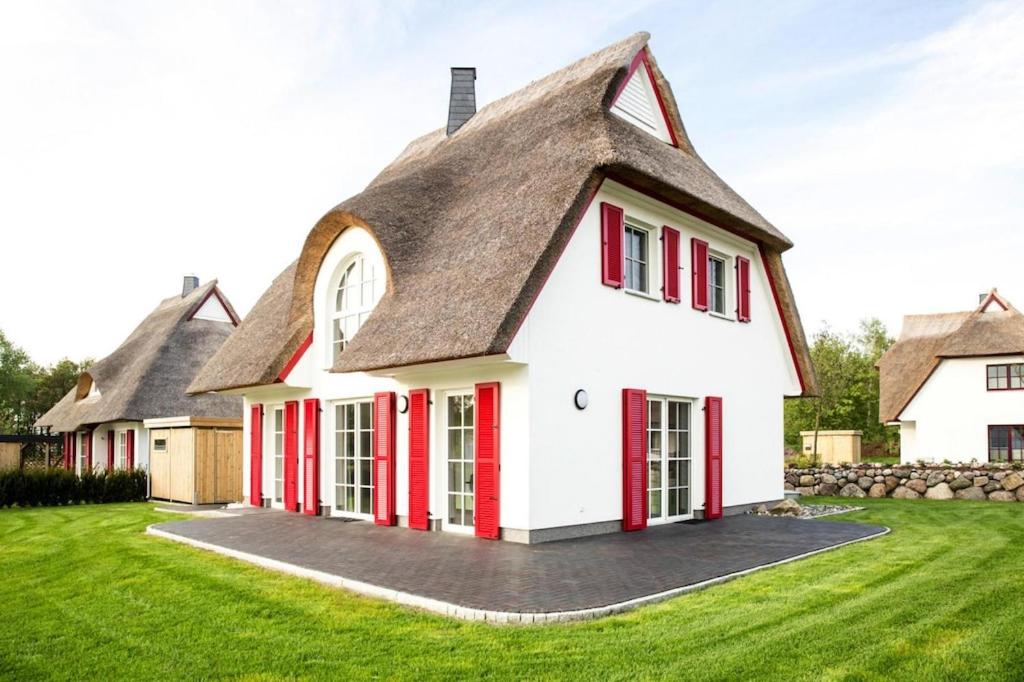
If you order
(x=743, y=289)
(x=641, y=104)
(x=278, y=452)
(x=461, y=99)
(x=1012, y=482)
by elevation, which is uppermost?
(x=461, y=99)

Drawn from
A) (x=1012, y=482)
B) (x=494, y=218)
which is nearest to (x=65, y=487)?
(x=494, y=218)

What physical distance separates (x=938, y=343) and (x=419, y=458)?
27.2 m

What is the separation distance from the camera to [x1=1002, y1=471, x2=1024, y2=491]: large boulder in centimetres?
1780

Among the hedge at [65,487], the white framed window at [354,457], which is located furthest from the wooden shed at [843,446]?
the hedge at [65,487]

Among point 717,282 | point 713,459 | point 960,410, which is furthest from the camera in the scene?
point 960,410

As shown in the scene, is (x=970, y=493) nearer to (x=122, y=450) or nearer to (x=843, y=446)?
(x=843, y=446)

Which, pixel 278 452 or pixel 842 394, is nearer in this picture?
pixel 278 452

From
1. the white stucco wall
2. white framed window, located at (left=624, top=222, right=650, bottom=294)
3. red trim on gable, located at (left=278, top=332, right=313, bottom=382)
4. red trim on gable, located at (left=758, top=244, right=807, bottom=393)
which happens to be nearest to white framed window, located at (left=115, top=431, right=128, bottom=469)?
red trim on gable, located at (left=278, top=332, right=313, bottom=382)

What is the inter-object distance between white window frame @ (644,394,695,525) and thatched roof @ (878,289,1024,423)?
66.0 ft

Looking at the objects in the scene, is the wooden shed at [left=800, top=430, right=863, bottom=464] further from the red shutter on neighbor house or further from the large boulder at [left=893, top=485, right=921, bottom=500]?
the red shutter on neighbor house

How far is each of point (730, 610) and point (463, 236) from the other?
6.94 m

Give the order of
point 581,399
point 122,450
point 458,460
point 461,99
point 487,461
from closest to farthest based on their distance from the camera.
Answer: point 487,461 → point 581,399 → point 458,460 → point 461,99 → point 122,450

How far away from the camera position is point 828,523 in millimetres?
12797

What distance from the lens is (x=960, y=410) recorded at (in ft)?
94.8
